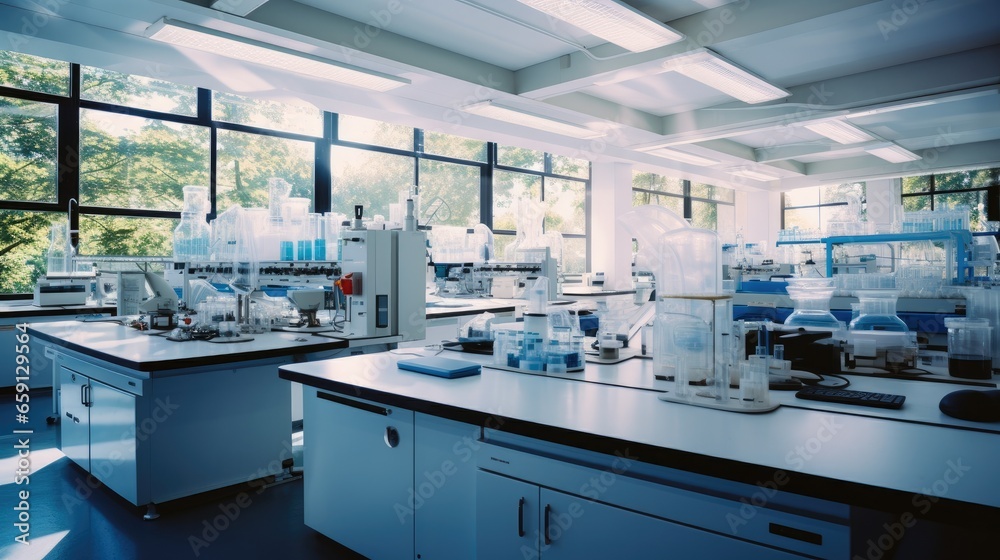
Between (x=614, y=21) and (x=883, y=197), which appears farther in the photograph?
(x=883, y=197)

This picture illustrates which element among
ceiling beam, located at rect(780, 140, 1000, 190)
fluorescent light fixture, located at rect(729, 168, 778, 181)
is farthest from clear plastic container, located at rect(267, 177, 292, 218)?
ceiling beam, located at rect(780, 140, 1000, 190)

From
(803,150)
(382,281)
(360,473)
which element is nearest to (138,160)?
(382,281)

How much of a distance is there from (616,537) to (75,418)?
320cm

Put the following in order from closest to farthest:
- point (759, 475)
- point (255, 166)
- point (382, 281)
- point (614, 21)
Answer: point (759, 475)
point (382, 281)
point (614, 21)
point (255, 166)

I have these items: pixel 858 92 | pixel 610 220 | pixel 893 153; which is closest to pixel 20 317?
pixel 610 220

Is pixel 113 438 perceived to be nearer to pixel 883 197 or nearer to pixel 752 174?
pixel 752 174

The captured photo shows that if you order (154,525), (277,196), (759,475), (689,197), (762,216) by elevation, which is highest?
(689,197)

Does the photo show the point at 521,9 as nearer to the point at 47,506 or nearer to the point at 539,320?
the point at 539,320

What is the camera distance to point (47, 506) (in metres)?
2.68

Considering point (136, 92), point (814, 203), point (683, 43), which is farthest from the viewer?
point (814, 203)

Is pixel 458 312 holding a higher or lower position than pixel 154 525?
higher

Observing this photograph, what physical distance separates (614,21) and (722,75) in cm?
179

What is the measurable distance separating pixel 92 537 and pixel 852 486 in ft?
9.37

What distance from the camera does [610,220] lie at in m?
9.12
